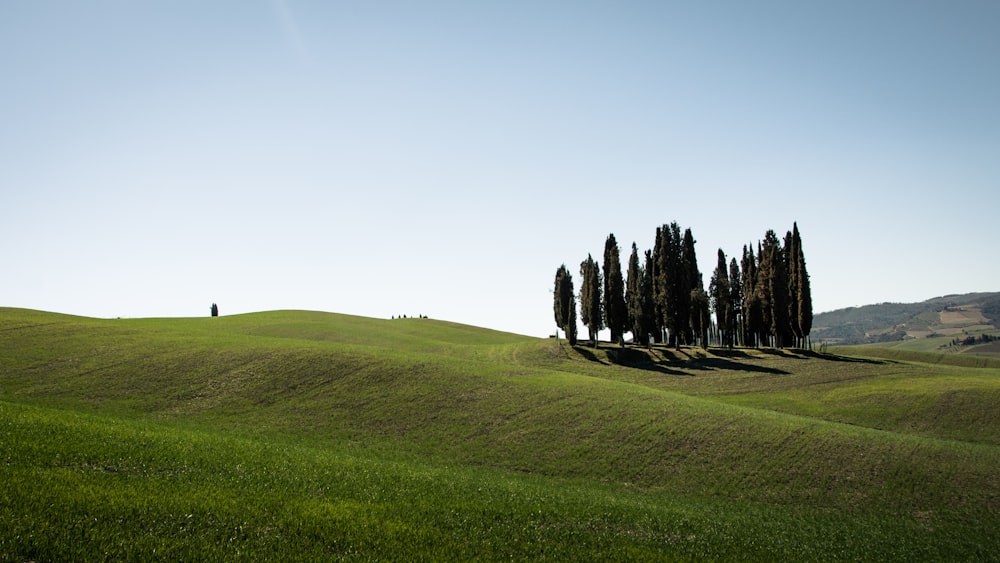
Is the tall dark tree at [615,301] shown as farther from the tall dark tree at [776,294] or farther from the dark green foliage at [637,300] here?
the tall dark tree at [776,294]

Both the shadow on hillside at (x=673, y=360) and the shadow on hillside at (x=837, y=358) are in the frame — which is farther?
the shadow on hillside at (x=837, y=358)

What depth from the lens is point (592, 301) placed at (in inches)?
3351

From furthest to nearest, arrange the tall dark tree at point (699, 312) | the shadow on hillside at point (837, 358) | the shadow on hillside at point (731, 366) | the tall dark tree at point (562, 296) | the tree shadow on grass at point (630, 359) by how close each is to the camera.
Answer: the tall dark tree at point (562, 296), the tall dark tree at point (699, 312), the shadow on hillside at point (837, 358), the tree shadow on grass at point (630, 359), the shadow on hillside at point (731, 366)

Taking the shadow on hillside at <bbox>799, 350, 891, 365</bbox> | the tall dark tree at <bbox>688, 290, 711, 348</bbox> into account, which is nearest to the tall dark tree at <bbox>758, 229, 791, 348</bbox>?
the shadow on hillside at <bbox>799, 350, 891, 365</bbox>

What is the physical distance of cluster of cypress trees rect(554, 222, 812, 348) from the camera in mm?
84500

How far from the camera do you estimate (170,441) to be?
76.3 ft

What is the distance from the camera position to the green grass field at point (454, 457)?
15.3 meters

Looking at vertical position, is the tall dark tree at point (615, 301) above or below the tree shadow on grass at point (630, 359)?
above

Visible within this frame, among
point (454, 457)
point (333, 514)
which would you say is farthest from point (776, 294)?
point (333, 514)

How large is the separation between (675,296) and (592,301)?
1229 centimetres

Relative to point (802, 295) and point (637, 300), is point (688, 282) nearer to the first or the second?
point (637, 300)

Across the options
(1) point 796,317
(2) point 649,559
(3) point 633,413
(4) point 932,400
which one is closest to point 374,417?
(3) point 633,413

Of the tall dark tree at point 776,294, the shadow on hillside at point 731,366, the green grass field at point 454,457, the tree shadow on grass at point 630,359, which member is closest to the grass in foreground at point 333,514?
the green grass field at point 454,457

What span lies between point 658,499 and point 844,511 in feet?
28.9
